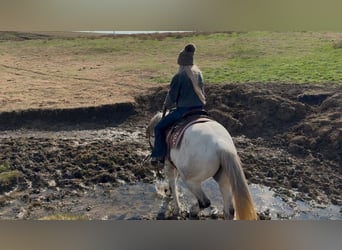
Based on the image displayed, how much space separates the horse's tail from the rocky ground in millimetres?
1486

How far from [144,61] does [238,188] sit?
4257 mm

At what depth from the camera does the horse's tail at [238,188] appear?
9.47 feet

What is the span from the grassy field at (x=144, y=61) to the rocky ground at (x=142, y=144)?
40 cm

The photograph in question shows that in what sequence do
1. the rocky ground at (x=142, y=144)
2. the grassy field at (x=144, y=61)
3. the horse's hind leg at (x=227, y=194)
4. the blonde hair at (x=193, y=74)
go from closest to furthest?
the horse's hind leg at (x=227, y=194) → the blonde hair at (x=193, y=74) → the rocky ground at (x=142, y=144) → the grassy field at (x=144, y=61)

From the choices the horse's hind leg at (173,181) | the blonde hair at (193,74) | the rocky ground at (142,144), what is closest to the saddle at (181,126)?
the blonde hair at (193,74)

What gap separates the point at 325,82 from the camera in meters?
6.41

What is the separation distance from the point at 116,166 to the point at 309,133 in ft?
7.95

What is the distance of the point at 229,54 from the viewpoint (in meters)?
6.73

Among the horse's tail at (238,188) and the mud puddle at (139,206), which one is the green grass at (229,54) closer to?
the mud puddle at (139,206)

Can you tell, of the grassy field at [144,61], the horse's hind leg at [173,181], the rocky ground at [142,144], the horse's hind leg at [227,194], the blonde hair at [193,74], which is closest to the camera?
the horse's hind leg at [227,194]

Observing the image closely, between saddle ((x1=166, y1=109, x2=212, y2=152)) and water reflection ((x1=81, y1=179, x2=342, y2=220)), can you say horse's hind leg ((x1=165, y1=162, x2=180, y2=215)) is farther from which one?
saddle ((x1=166, y1=109, x2=212, y2=152))

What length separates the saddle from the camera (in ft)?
10.4

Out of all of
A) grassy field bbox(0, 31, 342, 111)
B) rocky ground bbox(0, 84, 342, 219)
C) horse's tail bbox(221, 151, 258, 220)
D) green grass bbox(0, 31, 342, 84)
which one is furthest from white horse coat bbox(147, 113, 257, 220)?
green grass bbox(0, 31, 342, 84)
